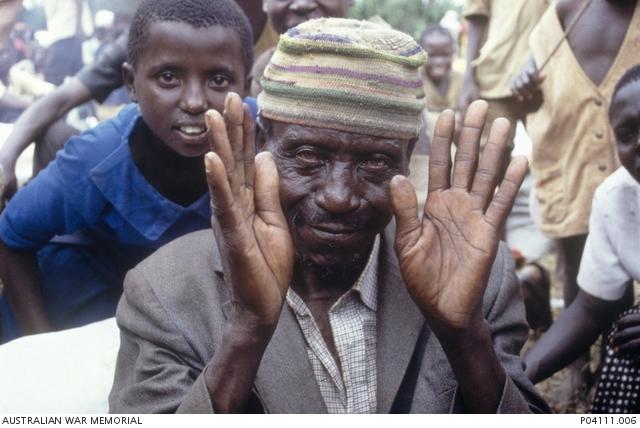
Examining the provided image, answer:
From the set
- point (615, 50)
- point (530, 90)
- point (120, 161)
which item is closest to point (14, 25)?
point (120, 161)

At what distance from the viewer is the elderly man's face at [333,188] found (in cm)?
169

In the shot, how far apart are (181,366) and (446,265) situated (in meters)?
0.52

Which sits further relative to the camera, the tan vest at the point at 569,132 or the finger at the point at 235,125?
the tan vest at the point at 569,132

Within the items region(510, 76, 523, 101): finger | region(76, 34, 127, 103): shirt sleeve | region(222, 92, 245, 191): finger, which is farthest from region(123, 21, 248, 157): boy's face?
region(510, 76, 523, 101): finger

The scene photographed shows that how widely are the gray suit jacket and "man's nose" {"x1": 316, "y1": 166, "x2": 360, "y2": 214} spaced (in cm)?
22

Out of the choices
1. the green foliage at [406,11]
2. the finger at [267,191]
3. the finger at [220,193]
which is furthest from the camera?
the green foliage at [406,11]

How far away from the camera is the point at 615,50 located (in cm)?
290

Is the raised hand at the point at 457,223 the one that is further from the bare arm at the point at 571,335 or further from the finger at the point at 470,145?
the bare arm at the point at 571,335

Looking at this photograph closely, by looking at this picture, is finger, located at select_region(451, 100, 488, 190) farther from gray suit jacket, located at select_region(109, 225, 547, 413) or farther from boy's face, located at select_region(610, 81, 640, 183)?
boy's face, located at select_region(610, 81, 640, 183)

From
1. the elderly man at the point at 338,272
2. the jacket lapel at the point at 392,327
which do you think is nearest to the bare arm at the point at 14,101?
the elderly man at the point at 338,272

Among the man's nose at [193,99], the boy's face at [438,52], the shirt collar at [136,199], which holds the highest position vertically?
the man's nose at [193,99]

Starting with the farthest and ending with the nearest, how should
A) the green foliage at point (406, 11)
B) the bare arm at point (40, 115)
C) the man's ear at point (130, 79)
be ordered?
the green foliage at point (406, 11) → the bare arm at point (40, 115) → the man's ear at point (130, 79)

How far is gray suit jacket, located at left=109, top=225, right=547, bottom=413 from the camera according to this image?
1.69m

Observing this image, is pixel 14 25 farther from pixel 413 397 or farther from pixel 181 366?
pixel 413 397
